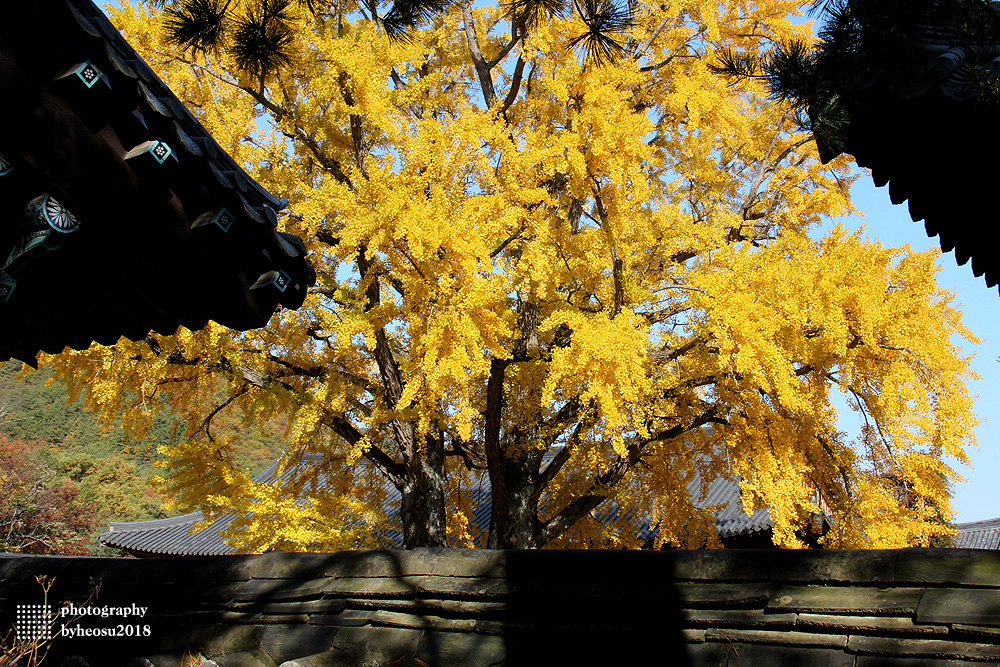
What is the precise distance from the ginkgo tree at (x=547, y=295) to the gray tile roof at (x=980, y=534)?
44.6ft

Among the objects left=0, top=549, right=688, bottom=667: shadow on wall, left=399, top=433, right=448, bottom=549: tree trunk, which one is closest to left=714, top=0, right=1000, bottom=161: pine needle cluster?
left=0, top=549, right=688, bottom=667: shadow on wall

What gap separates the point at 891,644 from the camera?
1549 millimetres

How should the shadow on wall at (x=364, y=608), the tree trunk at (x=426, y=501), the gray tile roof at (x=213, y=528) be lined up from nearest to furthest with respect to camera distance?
the shadow on wall at (x=364, y=608)
the tree trunk at (x=426, y=501)
the gray tile roof at (x=213, y=528)

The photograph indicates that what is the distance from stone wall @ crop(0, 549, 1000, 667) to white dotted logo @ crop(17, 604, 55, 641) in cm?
6

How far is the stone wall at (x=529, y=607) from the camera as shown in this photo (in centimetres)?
160

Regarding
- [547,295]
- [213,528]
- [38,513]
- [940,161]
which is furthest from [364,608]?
[38,513]

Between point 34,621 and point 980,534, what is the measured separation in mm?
23819

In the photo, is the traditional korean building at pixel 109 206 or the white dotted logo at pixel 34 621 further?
the white dotted logo at pixel 34 621

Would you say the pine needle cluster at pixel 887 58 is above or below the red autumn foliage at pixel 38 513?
below

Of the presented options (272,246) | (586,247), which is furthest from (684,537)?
(272,246)

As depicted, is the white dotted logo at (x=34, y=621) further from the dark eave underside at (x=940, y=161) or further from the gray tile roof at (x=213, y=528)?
the gray tile roof at (x=213, y=528)

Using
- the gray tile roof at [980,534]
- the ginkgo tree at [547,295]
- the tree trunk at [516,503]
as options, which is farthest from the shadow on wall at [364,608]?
the gray tile roof at [980,534]

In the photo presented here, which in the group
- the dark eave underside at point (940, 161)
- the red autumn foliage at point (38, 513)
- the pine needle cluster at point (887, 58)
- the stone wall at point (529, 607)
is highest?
the red autumn foliage at point (38, 513)

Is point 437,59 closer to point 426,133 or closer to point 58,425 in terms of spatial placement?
point 426,133
